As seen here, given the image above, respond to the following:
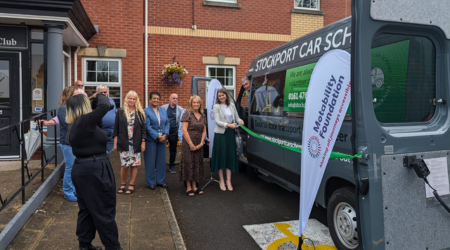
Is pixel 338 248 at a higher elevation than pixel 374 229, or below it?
below

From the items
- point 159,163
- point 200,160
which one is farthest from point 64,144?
point 200,160

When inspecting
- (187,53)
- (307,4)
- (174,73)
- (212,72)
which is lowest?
(174,73)

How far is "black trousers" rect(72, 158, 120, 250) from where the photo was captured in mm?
3221

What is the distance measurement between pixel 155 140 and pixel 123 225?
1889mm

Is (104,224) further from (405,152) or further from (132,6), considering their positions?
(132,6)

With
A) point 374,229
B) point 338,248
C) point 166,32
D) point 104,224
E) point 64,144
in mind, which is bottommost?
point 338,248

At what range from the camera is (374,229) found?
2518 millimetres

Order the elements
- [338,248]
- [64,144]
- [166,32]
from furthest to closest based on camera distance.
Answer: [166,32] → [64,144] → [338,248]

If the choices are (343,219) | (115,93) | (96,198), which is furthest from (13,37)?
(343,219)

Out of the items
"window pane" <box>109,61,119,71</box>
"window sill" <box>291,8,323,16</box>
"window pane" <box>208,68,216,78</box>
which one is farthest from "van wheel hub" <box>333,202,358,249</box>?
"window sill" <box>291,8,323,16</box>

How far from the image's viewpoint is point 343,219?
141 inches

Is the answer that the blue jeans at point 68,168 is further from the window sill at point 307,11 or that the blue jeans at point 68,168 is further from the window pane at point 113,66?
the window sill at point 307,11

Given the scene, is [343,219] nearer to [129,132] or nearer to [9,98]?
[129,132]

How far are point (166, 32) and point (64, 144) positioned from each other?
20.4ft
